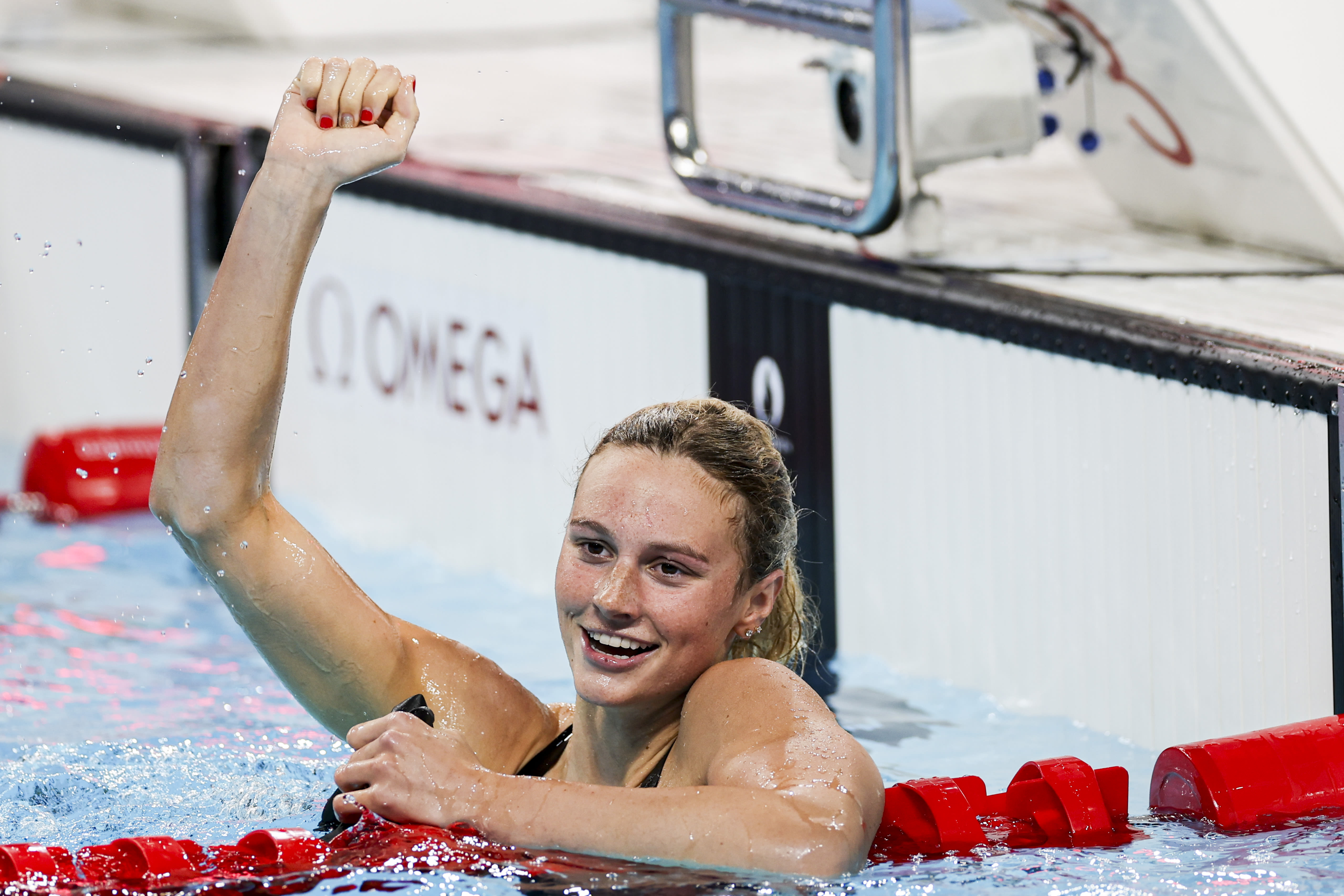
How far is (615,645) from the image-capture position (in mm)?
1968

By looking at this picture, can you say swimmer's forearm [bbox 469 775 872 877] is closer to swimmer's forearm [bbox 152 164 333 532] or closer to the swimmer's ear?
the swimmer's ear

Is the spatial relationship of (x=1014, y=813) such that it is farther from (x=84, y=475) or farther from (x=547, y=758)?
(x=84, y=475)

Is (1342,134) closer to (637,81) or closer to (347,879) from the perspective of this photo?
(347,879)

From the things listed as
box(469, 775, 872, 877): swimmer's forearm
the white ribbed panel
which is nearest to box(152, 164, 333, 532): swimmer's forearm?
box(469, 775, 872, 877): swimmer's forearm

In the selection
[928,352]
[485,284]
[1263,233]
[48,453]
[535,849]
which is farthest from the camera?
[48,453]

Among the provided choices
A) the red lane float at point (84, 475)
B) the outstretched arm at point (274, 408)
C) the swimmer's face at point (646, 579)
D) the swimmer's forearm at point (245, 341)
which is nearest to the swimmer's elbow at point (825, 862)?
the swimmer's face at point (646, 579)

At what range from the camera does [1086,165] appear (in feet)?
12.9

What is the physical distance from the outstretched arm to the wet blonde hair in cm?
34

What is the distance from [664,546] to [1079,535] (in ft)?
4.19

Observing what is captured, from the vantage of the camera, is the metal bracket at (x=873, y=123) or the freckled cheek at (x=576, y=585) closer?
the freckled cheek at (x=576, y=585)

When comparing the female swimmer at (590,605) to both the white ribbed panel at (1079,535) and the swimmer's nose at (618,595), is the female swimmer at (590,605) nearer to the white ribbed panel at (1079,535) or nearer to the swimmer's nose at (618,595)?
the swimmer's nose at (618,595)

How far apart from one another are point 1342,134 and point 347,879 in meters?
2.38

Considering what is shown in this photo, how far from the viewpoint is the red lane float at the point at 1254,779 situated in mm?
2166

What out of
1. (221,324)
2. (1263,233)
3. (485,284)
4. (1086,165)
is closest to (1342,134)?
(1263,233)
